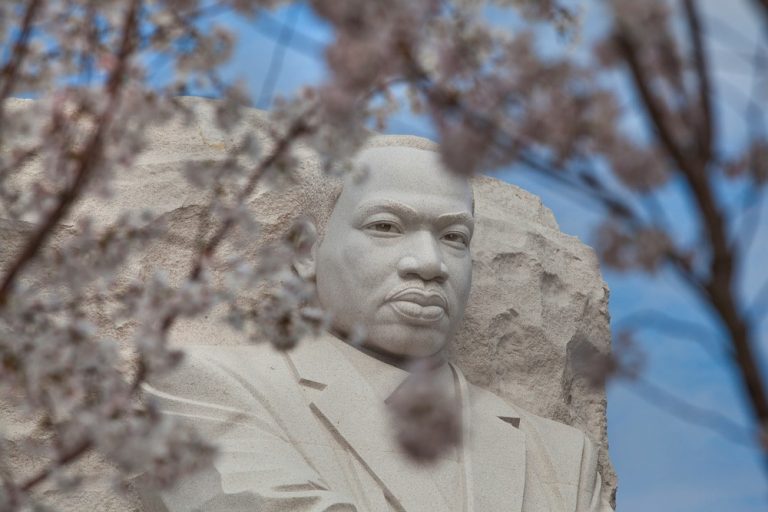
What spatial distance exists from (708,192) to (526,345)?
4102 millimetres

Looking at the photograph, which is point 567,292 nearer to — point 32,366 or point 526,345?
point 526,345

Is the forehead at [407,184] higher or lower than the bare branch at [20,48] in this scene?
lower

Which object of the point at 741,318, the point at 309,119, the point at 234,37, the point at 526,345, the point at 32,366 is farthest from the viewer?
the point at 526,345

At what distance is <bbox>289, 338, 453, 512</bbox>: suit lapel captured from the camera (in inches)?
194

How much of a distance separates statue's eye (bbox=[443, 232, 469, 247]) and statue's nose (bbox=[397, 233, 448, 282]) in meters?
0.15

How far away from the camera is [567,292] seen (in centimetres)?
650

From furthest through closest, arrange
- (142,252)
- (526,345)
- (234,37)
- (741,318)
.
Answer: (526,345)
(142,252)
(234,37)
(741,318)

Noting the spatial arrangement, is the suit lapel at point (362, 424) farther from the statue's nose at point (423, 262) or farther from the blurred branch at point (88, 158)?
the blurred branch at point (88, 158)

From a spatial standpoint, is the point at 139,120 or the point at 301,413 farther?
the point at 301,413

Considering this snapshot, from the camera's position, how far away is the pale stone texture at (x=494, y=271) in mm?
5672

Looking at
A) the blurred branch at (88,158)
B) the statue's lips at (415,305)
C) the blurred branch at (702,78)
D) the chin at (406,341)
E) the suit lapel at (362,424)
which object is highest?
the blurred branch at (702,78)

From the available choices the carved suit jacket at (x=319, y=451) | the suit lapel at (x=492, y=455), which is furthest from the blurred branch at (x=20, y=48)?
the suit lapel at (x=492, y=455)

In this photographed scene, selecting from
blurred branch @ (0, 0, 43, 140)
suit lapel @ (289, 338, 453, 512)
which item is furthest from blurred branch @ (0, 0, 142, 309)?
suit lapel @ (289, 338, 453, 512)

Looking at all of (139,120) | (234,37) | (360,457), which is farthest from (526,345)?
(139,120)
